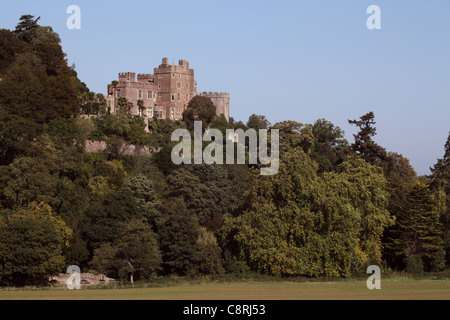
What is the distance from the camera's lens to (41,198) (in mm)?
61562

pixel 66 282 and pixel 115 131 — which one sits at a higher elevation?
pixel 115 131

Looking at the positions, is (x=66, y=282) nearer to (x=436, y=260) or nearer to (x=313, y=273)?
(x=313, y=273)

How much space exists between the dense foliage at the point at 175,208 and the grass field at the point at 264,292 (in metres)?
4.75

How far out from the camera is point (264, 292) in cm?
4788

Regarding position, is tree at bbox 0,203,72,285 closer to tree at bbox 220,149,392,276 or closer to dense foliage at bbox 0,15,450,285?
dense foliage at bbox 0,15,450,285

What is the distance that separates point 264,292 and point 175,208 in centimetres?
1827

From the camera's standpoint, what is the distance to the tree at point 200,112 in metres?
96.1

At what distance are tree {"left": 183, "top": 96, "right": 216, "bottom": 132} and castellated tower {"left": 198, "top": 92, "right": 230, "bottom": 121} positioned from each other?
7470 millimetres

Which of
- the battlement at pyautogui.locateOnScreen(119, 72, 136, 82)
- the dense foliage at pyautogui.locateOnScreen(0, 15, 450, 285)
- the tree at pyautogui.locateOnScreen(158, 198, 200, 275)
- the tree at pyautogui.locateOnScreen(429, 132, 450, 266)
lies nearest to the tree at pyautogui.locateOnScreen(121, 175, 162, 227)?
the dense foliage at pyautogui.locateOnScreen(0, 15, 450, 285)

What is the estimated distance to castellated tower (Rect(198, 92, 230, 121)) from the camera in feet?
345

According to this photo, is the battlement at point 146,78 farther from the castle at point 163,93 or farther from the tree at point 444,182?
the tree at point 444,182
